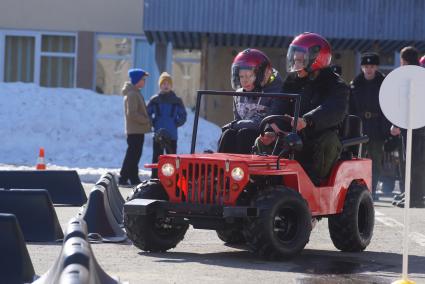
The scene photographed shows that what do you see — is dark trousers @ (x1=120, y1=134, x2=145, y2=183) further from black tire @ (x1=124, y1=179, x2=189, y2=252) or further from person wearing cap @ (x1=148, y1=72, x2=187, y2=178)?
black tire @ (x1=124, y1=179, x2=189, y2=252)

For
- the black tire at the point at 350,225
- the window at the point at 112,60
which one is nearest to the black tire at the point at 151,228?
the black tire at the point at 350,225

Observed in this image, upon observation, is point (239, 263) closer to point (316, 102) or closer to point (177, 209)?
point (177, 209)

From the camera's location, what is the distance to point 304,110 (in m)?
12.2

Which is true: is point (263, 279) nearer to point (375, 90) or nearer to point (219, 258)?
point (219, 258)

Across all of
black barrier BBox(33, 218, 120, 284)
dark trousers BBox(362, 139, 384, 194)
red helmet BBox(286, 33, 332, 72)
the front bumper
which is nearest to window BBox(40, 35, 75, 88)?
dark trousers BBox(362, 139, 384, 194)

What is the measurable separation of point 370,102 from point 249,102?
654 cm

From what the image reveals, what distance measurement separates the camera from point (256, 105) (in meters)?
12.5

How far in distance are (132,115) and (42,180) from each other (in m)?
4.89

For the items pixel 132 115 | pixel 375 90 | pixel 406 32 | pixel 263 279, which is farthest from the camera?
pixel 406 32

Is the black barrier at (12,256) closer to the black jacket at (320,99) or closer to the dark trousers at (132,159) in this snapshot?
the black jacket at (320,99)

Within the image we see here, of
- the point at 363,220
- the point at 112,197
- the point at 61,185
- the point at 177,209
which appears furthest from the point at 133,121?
the point at 177,209

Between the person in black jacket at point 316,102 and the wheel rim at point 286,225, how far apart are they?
2.85 feet

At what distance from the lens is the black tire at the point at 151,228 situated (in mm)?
11188

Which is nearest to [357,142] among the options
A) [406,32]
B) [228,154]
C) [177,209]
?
[228,154]
